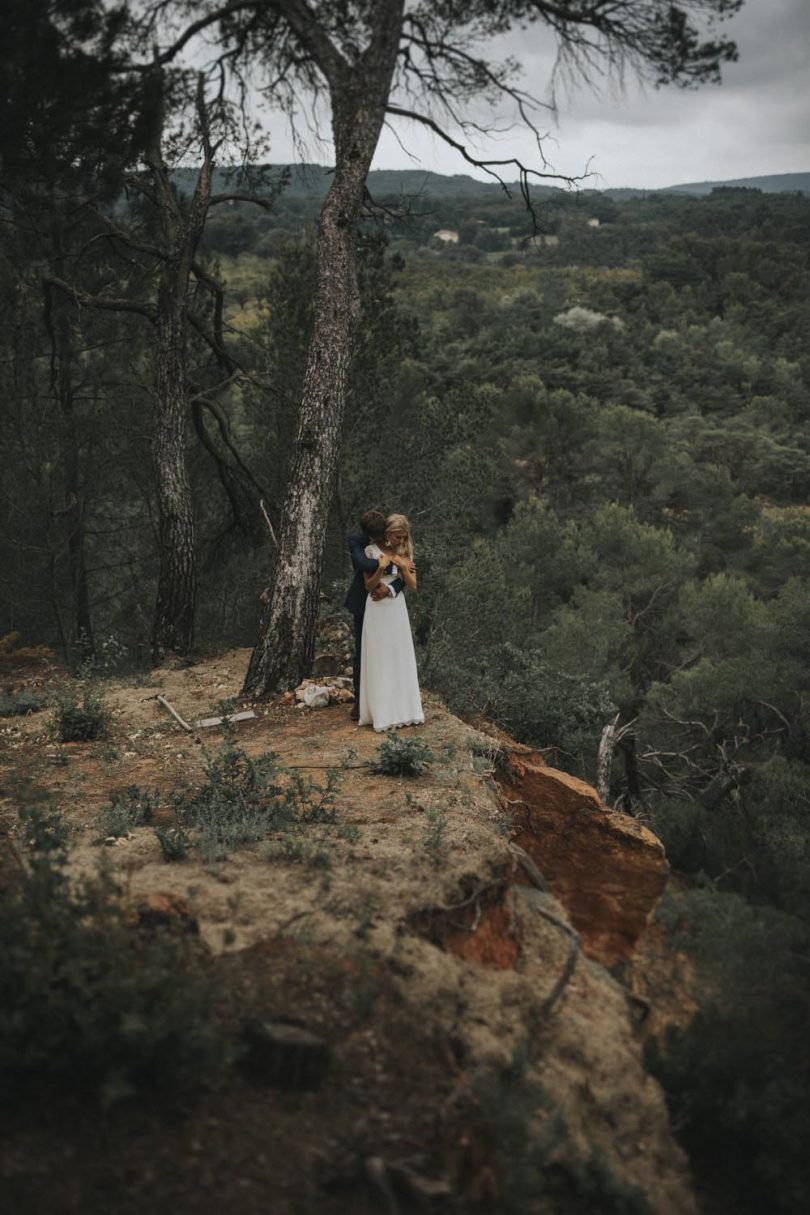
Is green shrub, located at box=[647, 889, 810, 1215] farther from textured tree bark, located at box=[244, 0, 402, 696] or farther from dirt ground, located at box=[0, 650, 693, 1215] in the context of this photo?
textured tree bark, located at box=[244, 0, 402, 696]

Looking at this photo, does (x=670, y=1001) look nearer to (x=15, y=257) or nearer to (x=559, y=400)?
(x=15, y=257)

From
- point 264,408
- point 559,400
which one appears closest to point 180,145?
point 264,408

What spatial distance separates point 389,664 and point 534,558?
44.2 ft

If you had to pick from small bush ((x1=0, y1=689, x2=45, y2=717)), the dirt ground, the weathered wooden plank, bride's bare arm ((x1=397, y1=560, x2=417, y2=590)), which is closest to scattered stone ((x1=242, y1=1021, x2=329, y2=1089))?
the dirt ground

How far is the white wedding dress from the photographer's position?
6441 millimetres

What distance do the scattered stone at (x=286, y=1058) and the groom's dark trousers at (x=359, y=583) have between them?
4196mm

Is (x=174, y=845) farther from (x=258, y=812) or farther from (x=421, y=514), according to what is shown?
(x=421, y=514)

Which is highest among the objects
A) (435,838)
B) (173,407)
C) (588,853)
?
(173,407)

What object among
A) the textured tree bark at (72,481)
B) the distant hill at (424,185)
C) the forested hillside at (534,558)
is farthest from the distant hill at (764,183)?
the textured tree bark at (72,481)

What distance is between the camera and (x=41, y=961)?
237 centimetres

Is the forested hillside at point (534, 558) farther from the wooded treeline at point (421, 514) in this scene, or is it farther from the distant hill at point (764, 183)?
the distant hill at point (764, 183)

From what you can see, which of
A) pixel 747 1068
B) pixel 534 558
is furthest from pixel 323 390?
pixel 534 558

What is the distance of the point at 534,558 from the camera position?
63.7 feet

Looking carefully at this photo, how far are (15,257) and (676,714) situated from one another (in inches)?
498
